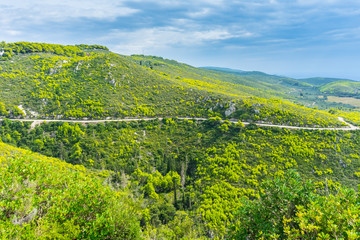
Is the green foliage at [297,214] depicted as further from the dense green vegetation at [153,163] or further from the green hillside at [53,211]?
the green hillside at [53,211]


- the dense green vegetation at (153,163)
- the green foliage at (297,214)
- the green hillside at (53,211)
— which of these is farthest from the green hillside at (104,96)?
the green foliage at (297,214)

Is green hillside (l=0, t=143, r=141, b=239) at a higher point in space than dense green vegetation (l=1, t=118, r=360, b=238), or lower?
higher

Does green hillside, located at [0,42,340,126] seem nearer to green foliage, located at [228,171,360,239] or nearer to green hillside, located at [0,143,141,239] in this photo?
green hillside, located at [0,143,141,239]

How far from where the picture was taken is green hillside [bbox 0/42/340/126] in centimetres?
7525

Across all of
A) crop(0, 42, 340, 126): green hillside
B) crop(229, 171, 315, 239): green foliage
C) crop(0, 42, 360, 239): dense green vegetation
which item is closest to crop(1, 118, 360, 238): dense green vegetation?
crop(0, 42, 360, 239): dense green vegetation

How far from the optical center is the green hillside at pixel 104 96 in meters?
75.2

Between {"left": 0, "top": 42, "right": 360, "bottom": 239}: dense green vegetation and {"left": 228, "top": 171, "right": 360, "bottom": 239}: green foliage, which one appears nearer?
{"left": 228, "top": 171, "right": 360, "bottom": 239}: green foliage

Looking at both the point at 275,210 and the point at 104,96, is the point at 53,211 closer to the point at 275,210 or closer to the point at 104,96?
the point at 275,210

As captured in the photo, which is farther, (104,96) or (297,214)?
(104,96)

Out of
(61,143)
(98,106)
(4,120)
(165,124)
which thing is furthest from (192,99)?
(4,120)

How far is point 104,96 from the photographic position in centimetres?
8656

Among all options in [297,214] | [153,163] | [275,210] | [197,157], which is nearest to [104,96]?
[153,163]

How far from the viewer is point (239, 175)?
2053 inches

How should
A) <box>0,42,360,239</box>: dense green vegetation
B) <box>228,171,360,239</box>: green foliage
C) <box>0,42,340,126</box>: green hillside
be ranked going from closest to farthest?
<box>228,171,360,239</box>: green foliage → <box>0,42,360,239</box>: dense green vegetation → <box>0,42,340,126</box>: green hillside
